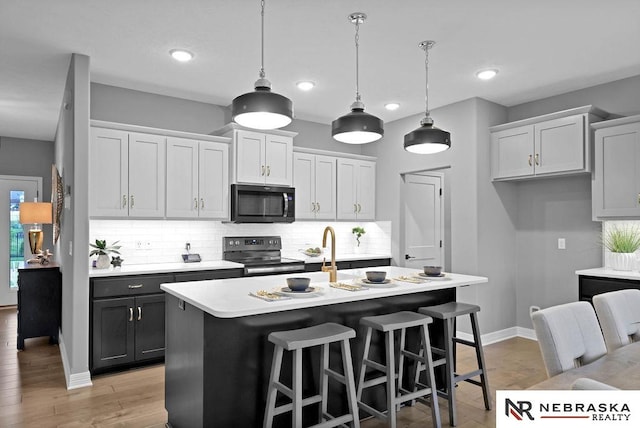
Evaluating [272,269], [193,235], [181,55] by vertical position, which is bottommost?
[272,269]

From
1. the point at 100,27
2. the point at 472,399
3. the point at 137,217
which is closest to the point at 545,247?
the point at 472,399

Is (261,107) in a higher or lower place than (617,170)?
higher

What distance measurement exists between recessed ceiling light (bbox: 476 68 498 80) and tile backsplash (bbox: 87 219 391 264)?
96.3 inches

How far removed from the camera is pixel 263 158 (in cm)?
499

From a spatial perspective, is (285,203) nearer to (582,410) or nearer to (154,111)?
(154,111)

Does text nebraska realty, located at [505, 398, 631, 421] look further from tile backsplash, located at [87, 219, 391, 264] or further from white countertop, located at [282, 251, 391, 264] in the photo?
tile backsplash, located at [87, 219, 391, 264]

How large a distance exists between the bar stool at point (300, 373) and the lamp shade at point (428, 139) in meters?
1.47

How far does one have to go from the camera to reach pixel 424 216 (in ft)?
20.0

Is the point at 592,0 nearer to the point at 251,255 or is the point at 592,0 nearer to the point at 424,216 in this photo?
the point at 424,216

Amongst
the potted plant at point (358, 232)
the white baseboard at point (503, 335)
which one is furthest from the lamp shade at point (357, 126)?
the potted plant at point (358, 232)

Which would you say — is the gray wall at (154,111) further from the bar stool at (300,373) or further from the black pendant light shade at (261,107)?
the bar stool at (300,373)

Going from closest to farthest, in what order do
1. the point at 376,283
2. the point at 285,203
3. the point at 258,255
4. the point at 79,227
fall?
the point at 376,283 < the point at 79,227 < the point at 285,203 < the point at 258,255

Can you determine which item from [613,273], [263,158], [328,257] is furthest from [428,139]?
[328,257]

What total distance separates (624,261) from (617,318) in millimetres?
2194
